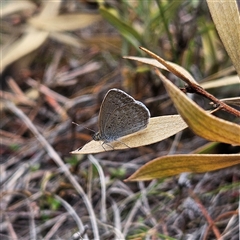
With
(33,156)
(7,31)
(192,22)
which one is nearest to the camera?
(192,22)

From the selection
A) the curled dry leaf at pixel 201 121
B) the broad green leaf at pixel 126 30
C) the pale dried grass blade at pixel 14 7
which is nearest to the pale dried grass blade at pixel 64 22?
the pale dried grass blade at pixel 14 7

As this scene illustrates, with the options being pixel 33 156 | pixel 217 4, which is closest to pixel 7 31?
pixel 33 156

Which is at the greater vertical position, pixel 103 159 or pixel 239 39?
pixel 239 39

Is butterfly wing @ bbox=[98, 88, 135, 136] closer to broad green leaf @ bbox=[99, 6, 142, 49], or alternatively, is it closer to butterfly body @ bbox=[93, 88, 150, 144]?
butterfly body @ bbox=[93, 88, 150, 144]

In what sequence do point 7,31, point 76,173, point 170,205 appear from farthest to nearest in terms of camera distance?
point 7,31 → point 76,173 → point 170,205

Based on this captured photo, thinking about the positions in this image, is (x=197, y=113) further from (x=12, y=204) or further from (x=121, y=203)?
(x=12, y=204)

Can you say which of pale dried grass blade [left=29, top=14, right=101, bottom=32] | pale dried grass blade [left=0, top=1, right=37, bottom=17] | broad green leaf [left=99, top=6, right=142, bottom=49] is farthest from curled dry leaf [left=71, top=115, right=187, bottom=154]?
pale dried grass blade [left=0, top=1, right=37, bottom=17]

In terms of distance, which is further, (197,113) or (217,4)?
(217,4)
